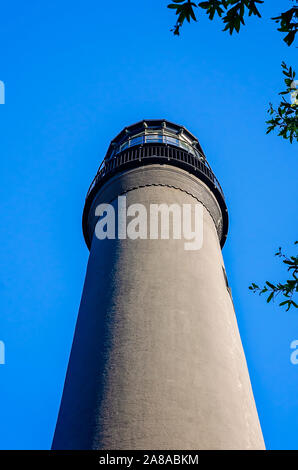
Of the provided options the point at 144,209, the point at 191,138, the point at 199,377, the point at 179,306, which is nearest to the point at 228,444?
the point at 199,377

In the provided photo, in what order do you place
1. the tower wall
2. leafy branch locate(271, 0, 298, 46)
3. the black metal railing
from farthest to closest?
the black metal railing < the tower wall < leafy branch locate(271, 0, 298, 46)

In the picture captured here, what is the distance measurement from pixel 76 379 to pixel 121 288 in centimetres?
244

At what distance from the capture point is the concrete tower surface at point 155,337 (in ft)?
30.8

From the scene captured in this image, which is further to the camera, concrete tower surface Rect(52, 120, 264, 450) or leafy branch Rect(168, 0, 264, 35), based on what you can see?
concrete tower surface Rect(52, 120, 264, 450)

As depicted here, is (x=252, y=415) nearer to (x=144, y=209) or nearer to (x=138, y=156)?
(x=144, y=209)

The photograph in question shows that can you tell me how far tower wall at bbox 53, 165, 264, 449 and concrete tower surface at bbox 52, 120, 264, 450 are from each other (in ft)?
0.08

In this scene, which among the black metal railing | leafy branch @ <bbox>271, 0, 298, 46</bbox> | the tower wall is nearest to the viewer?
leafy branch @ <bbox>271, 0, 298, 46</bbox>

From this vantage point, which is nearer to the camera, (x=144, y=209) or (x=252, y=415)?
(x=252, y=415)

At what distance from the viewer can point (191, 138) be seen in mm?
19922

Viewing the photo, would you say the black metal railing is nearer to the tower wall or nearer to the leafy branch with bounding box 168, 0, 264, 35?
the tower wall

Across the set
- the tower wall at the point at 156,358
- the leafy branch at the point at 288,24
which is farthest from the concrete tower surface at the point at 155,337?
the leafy branch at the point at 288,24

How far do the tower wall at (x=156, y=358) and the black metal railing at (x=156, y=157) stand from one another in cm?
255

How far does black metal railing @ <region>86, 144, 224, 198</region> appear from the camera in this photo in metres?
16.7

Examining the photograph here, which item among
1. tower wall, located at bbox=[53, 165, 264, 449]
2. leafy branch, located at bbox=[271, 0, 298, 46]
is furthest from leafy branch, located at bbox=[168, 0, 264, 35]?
tower wall, located at bbox=[53, 165, 264, 449]
